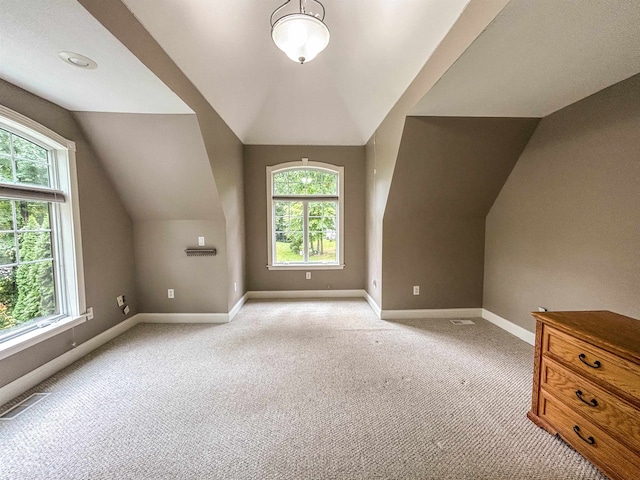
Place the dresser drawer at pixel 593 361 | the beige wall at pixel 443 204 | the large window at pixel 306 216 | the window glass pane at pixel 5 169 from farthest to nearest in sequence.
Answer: the large window at pixel 306 216 < the beige wall at pixel 443 204 < the window glass pane at pixel 5 169 < the dresser drawer at pixel 593 361

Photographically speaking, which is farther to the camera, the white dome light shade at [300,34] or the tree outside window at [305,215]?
the tree outside window at [305,215]

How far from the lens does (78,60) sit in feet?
5.57

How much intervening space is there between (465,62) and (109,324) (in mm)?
4236

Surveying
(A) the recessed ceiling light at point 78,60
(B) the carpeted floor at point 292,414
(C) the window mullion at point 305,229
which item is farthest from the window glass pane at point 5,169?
(C) the window mullion at point 305,229

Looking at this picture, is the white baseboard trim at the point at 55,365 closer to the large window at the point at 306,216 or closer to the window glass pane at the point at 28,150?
the window glass pane at the point at 28,150

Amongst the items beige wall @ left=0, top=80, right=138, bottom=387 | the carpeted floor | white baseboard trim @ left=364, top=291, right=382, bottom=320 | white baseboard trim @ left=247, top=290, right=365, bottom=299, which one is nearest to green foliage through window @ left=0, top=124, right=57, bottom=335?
beige wall @ left=0, top=80, right=138, bottom=387

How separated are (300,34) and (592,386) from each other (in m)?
2.54


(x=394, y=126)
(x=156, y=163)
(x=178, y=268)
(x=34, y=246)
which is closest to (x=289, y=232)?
(x=178, y=268)

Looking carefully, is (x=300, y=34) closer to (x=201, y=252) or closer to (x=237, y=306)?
(x=201, y=252)

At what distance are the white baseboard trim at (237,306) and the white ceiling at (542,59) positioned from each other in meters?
3.30

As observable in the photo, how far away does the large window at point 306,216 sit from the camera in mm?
4520

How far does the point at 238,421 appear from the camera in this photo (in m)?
1.78

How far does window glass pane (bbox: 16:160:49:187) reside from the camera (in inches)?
88.6

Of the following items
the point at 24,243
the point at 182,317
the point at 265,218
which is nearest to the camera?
the point at 24,243
